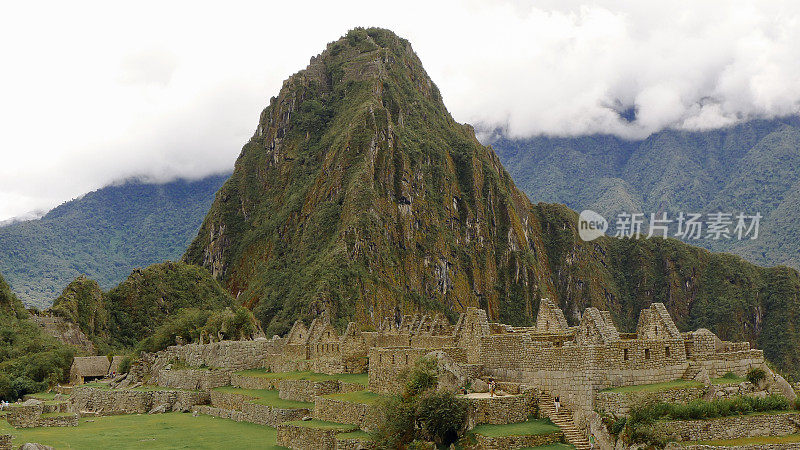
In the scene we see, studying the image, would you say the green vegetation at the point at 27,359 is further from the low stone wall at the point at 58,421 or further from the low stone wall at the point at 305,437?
the low stone wall at the point at 305,437

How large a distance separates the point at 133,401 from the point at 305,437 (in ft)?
56.7

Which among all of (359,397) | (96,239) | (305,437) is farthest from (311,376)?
(96,239)

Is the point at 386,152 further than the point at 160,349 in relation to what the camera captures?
Yes

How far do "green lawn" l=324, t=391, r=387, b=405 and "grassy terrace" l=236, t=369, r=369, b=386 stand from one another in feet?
3.94

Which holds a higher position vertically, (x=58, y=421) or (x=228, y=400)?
(x=228, y=400)

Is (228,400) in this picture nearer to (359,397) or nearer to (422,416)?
(359,397)

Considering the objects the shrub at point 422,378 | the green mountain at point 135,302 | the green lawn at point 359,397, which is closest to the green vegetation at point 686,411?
the shrub at point 422,378

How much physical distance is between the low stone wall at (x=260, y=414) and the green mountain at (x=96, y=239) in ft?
276

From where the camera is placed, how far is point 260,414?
3278 cm

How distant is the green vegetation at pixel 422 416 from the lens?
2205 cm

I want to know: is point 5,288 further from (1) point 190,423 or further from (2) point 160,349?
(1) point 190,423

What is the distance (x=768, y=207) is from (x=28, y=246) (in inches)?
6154

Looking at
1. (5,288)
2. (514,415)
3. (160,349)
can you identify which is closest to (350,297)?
(5,288)

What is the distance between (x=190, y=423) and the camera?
3428 cm
